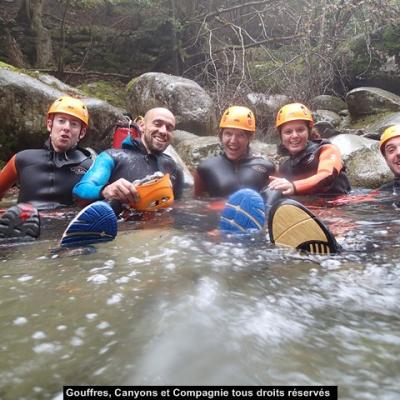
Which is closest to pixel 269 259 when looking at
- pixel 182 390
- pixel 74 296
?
pixel 74 296

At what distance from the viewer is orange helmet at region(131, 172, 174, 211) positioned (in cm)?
392

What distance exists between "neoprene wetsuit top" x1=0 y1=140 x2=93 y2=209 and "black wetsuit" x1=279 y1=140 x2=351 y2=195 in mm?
2607

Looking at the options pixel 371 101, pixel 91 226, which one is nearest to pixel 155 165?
pixel 91 226

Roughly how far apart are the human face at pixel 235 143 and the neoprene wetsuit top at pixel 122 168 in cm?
78

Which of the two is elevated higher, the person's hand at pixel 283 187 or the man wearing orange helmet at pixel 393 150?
the man wearing orange helmet at pixel 393 150

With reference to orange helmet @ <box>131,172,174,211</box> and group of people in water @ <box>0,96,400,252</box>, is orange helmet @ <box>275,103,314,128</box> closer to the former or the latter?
group of people in water @ <box>0,96,400,252</box>

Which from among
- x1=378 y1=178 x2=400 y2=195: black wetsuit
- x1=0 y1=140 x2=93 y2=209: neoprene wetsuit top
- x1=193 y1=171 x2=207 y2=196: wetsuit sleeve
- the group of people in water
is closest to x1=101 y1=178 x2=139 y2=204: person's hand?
the group of people in water

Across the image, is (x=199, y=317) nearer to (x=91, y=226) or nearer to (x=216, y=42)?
(x=91, y=226)

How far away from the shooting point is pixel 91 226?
2.91m

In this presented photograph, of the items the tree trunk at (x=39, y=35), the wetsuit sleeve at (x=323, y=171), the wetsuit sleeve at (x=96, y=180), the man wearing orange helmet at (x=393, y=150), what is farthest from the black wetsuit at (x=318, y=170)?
the tree trunk at (x=39, y=35)

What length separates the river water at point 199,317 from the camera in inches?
52.7

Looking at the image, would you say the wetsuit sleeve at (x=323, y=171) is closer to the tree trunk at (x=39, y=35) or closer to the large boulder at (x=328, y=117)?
the large boulder at (x=328, y=117)

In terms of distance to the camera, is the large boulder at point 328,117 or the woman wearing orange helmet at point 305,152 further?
the large boulder at point 328,117

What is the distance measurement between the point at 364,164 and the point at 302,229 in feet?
16.9
